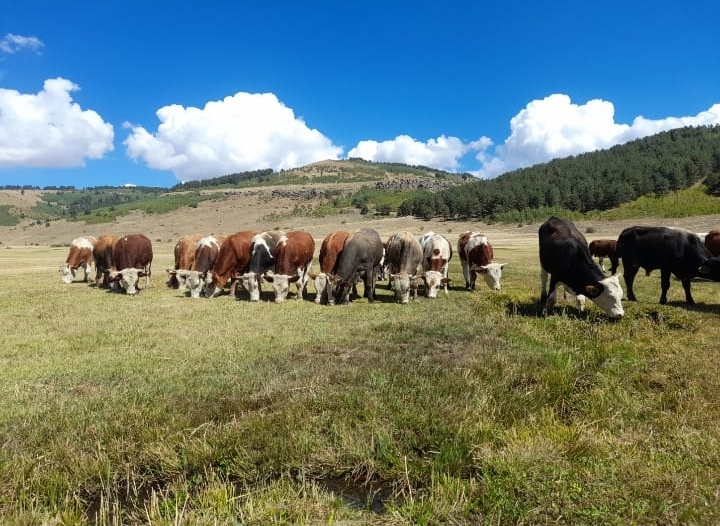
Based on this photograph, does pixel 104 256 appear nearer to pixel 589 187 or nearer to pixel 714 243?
pixel 714 243

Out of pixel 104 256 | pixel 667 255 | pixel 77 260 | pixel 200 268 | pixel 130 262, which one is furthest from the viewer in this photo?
pixel 77 260

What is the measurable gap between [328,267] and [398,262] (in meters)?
2.64

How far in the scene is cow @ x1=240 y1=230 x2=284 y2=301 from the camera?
16.2 metres

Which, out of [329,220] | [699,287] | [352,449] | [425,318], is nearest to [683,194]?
[329,220]

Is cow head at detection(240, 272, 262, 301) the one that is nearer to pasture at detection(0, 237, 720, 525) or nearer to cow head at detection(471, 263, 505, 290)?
pasture at detection(0, 237, 720, 525)

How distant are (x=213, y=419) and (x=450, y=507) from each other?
10.4ft

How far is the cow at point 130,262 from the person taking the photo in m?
17.5

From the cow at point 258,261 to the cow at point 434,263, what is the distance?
593cm

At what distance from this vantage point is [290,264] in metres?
16.6

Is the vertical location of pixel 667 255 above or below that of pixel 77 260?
below

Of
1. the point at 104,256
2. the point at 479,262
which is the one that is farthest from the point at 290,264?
the point at 104,256

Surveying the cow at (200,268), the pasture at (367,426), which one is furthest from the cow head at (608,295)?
the cow at (200,268)

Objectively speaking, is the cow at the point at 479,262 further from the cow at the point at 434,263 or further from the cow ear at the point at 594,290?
the cow ear at the point at 594,290

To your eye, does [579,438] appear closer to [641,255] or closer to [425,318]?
[425,318]
